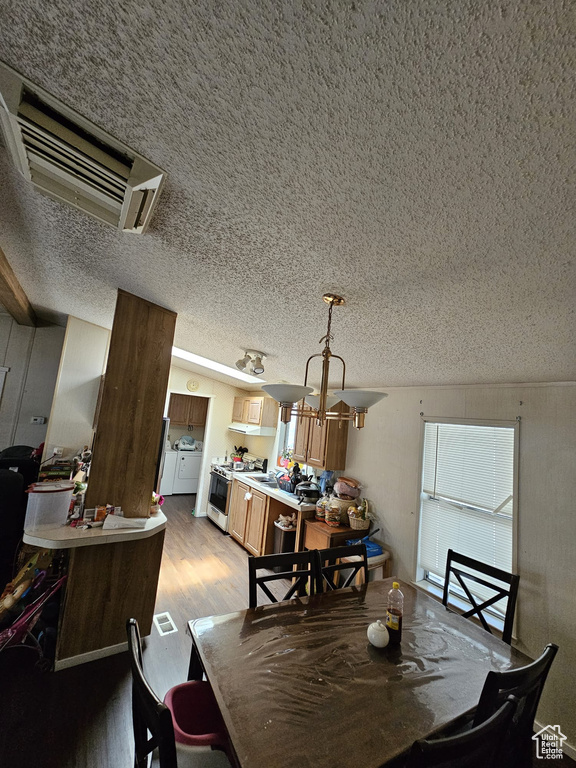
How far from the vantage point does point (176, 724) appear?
1.21 m

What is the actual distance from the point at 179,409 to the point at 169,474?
1.36 m

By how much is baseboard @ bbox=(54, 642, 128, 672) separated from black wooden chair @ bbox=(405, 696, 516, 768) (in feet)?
7.37

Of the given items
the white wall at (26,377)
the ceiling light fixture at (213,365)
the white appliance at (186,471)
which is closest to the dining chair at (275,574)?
the ceiling light fixture at (213,365)

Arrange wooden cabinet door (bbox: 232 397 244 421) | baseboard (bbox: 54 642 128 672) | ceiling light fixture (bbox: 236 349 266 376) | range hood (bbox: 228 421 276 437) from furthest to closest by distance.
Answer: wooden cabinet door (bbox: 232 397 244 421) → range hood (bbox: 228 421 276 437) → ceiling light fixture (bbox: 236 349 266 376) → baseboard (bbox: 54 642 128 672)

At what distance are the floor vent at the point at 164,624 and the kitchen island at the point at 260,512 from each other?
1356 mm

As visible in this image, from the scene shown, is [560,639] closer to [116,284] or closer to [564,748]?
[564,748]

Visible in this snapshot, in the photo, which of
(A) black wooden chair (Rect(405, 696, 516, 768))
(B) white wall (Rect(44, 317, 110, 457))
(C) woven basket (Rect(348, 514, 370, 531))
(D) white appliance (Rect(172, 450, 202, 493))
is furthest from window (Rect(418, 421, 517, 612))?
(D) white appliance (Rect(172, 450, 202, 493))

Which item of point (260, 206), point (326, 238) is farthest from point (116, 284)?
point (326, 238)

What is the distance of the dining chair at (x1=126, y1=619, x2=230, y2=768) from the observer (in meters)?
0.82

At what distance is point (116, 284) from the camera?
7.84ft

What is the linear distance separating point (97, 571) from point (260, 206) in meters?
2.52

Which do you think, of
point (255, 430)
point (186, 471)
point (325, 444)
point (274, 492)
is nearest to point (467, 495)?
point (325, 444)

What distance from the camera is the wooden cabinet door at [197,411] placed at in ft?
22.4

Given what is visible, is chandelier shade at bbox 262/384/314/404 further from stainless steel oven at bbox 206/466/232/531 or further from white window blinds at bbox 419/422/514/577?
stainless steel oven at bbox 206/466/232/531
